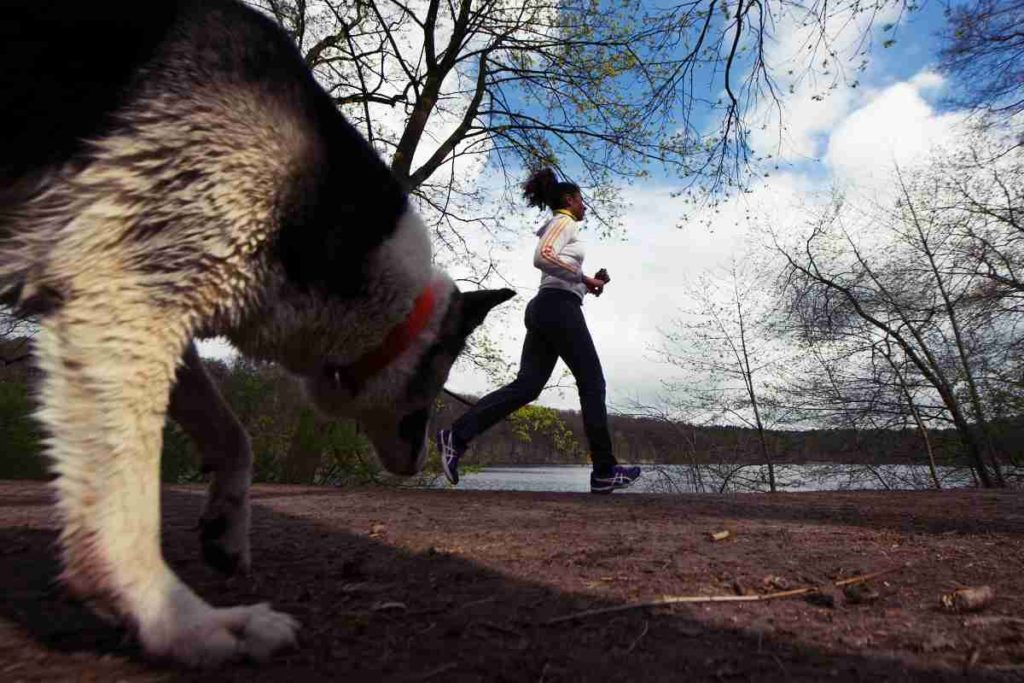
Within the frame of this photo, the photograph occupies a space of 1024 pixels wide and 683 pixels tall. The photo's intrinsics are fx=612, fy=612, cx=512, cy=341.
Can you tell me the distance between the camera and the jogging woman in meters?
5.68

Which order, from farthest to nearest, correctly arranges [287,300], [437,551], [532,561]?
[437,551]
[532,561]
[287,300]

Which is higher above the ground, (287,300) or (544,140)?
(544,140)

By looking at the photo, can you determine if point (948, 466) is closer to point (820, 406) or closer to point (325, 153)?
point (820, 406)

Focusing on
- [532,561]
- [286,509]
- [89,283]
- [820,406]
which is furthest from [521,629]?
Result: [820,406]

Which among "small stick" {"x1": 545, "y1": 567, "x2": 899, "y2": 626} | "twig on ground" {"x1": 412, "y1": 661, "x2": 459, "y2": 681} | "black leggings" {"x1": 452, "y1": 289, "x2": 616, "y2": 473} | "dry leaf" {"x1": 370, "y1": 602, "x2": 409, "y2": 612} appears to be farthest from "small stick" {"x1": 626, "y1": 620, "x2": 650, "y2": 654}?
"black leggings" {"x1": 452, "y1": 289, "x2": 616, "y2": 473}

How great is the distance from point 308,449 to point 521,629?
11.7 metres

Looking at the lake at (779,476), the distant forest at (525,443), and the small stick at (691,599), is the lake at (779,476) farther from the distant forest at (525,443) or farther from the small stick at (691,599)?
the small stick at (691,599)

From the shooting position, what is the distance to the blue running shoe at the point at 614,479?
5.87m

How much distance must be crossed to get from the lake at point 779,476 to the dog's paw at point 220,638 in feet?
40.1

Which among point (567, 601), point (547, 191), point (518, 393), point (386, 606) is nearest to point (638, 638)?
point (567, 601)

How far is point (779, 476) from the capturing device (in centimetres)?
1653

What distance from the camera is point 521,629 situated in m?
1.74

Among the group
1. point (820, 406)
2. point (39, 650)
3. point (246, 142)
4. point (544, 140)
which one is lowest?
point (39, 650)

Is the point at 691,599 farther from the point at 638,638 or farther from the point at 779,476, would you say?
the point at 779,476
